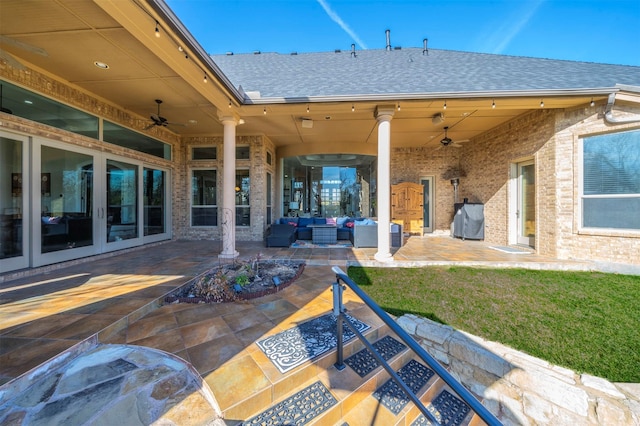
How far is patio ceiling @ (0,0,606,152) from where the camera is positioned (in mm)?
2707

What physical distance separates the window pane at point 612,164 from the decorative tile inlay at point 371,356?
230 inches

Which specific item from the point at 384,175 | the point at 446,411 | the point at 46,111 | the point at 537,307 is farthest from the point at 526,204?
the point at 46,111

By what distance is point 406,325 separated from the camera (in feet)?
8.73

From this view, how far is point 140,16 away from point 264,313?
11.9 feet

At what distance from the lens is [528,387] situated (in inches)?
81.0

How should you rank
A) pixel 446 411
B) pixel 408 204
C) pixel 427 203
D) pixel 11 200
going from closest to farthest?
pixel 446 411 < pixel 11 200 < pixel 408 204 < pixel 427 203

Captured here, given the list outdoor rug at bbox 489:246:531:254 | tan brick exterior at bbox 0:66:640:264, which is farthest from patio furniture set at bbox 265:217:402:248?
outdoor rug at bbox 489:246:531:254

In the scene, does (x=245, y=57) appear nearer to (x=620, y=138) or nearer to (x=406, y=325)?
(x=406, y=325)

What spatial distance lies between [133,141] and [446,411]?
7715 mm

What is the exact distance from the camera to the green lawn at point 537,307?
7.45 ft

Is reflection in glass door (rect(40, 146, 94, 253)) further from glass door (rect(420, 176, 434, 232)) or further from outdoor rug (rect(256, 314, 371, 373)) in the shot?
glass door (rect(420, 176, 434, 232))

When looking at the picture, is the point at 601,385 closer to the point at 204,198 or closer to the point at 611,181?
the point at 611,181

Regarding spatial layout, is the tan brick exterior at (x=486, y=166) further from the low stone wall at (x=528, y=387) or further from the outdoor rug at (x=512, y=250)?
the low stone wall at (x=528, y=387)

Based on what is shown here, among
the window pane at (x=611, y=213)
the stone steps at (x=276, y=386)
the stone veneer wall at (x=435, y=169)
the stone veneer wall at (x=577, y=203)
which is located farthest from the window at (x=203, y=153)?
the window pane at (x=611, y=213)
